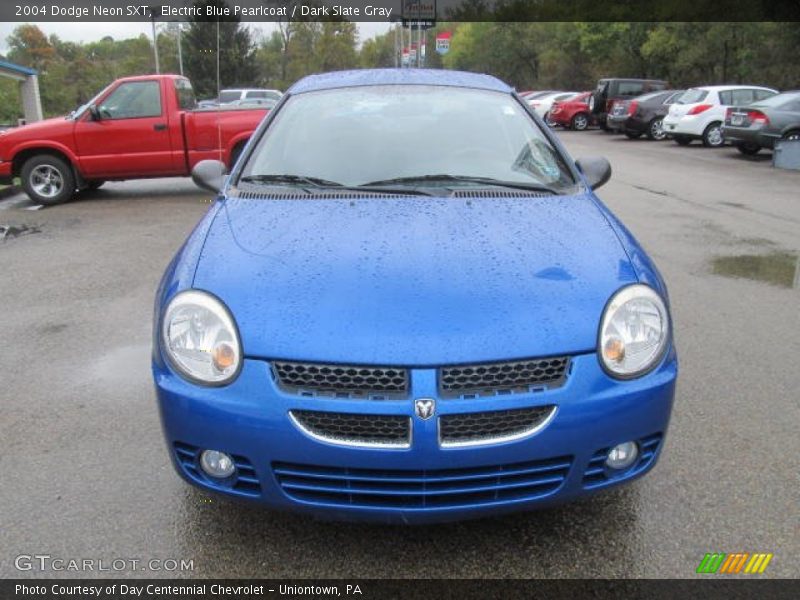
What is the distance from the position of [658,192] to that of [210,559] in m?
10.4

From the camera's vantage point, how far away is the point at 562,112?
28.9 m

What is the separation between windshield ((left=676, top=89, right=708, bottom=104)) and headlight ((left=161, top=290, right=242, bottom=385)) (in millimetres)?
19652

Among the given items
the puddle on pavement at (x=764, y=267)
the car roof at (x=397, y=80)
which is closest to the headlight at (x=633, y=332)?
the car roof at (x=397, y=80)

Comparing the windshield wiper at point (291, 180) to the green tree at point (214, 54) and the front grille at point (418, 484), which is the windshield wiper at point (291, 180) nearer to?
the front grille at point (418, 484)

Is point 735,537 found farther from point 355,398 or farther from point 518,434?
point 355,398

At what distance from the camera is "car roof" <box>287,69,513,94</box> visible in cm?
407

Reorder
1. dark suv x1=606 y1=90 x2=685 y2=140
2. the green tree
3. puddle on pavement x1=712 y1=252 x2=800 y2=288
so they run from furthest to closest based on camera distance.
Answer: the green tree, dark suv x1=606 y1=90 x2=685 y2=140, puddle on pavement x1=712 y1=252 x2=800 y2=288

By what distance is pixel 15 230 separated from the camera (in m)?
8.71

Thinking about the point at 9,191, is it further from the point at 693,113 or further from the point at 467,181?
the point at 693,113

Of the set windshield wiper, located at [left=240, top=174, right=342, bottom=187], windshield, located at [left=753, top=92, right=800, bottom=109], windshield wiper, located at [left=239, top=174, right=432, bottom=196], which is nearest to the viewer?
windshield wiper, located at [left=239, top=174, right=432, bottom=196]

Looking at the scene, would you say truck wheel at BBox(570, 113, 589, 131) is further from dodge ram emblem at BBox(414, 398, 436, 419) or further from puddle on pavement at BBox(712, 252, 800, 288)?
dodge ram emblem at BBox(414, 398, 436, 419)

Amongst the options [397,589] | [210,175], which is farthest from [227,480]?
[210,175]

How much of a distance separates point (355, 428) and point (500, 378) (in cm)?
47

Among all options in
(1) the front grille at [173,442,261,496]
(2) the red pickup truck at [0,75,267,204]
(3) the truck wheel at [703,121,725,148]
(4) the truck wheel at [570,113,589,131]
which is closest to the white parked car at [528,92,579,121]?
(4) the truck wheel at [570,113,589,131]
